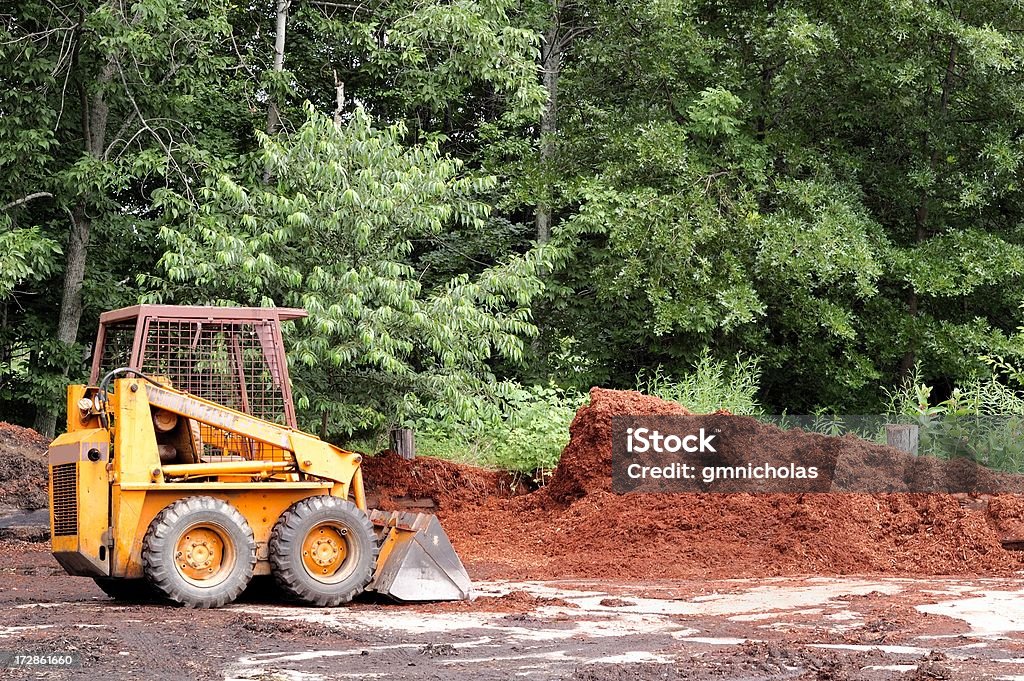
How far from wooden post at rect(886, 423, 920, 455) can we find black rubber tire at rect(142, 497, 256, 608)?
25.1 ft

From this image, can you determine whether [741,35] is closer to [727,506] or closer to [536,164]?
[536,164]

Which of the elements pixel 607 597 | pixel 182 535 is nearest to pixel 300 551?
pixel 182 535

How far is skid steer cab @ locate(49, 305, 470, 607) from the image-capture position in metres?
8.61

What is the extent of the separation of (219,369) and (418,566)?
7.36 feet

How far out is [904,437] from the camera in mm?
13570

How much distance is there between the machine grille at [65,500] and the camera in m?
8.71

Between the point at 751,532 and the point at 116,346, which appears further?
the point at 751,532

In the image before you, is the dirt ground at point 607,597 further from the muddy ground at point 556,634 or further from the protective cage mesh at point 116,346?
the protective cage mesh at point 116,346

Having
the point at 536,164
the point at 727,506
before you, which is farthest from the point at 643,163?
the point at 727,506

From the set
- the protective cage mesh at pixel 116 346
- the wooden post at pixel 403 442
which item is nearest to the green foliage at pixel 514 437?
the wooden post at pixel 403 442

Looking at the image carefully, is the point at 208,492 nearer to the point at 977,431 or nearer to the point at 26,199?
the point at 977,431

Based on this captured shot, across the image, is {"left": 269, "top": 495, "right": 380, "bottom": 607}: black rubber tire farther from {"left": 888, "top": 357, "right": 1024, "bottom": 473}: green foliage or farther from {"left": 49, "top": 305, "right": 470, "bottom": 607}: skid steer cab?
{"left": 888, "top": 357, "right": 1024, "bottom": 473}: green foliage

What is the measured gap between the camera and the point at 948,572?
11516 mm

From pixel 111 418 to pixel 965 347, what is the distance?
51.1ft
